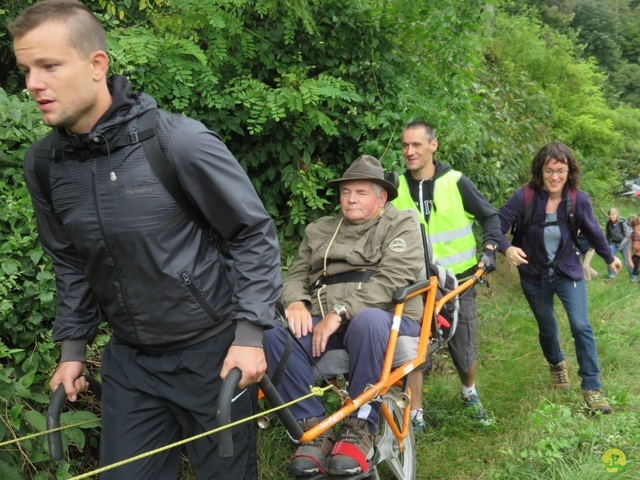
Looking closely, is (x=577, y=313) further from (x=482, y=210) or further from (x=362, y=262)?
(x=362, y=262)

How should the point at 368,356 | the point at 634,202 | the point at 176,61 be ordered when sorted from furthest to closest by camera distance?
the point at 634,202, the point at 176,61, the point at 368,356

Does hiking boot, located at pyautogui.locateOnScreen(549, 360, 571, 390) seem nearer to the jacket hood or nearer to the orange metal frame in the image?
the orange metal frame

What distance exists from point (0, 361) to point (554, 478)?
313 cm

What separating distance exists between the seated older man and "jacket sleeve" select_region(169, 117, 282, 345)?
1128 millimetres

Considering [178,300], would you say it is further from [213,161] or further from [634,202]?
[634,202]

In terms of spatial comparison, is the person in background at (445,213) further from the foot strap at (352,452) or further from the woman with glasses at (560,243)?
the foot strap at (352,452)

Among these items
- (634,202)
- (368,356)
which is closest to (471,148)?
(368,356)

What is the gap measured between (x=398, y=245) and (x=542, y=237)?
2017 mm

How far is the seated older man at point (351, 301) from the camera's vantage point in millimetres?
3600

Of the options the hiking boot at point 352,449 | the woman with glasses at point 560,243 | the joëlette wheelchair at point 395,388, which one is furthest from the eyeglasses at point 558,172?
the hiking boot at point 352,449

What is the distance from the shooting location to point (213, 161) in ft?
8.14

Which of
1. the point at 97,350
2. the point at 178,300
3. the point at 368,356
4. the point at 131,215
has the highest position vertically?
the point at 131,215

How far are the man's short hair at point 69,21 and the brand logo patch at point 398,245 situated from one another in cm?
221

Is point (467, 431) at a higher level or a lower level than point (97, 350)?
lower
